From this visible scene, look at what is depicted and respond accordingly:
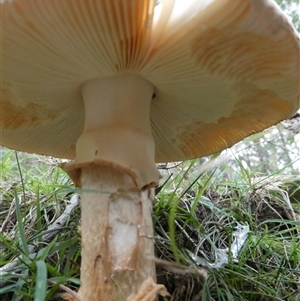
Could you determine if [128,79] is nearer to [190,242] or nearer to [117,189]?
[117,189]

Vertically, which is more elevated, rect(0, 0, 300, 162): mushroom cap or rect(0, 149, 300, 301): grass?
rect(0, 0, 300, 162): mushroom cap

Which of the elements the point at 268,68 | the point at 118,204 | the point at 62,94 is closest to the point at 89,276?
the point at 118,204

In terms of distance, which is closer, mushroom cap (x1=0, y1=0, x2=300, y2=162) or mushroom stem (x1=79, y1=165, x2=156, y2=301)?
mushroom cap (x1=0, y1=0, x2=300, y2=162)

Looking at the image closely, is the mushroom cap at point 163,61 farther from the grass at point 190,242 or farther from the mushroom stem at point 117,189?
the grass at point 190,242

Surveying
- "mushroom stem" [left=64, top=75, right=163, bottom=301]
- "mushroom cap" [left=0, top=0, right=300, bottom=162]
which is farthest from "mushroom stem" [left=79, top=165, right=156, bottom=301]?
"mushroom cap" [left=0, top=0, right=300, bottom=162]

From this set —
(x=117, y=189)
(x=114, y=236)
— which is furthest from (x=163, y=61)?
(x=114, y=236)

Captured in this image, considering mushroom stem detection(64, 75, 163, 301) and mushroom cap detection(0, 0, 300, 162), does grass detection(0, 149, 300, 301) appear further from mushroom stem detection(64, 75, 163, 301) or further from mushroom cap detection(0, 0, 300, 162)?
mushroom cap detection(0, 0, 300, 162)
